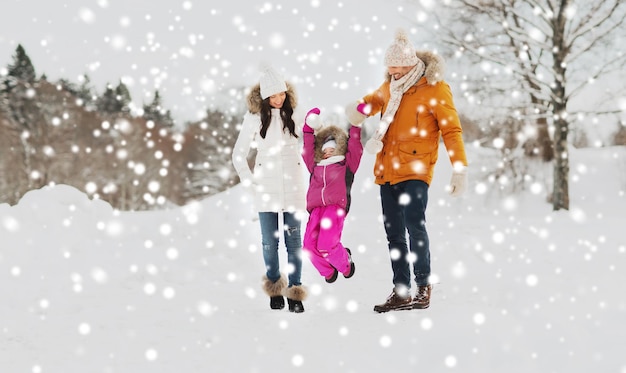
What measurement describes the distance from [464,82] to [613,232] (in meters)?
6.21

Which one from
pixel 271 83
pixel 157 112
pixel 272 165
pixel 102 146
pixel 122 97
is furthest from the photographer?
pixel 157 112

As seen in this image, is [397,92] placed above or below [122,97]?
below

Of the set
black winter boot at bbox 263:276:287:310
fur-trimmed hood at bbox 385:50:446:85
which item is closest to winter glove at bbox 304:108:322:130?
fur-trimmed hood at bbox 385:50:446:85

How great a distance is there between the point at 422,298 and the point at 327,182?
1.38 meters

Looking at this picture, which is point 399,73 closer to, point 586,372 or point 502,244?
point 586,372

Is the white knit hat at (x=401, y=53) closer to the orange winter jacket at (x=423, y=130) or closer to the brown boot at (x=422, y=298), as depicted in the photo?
the orange winter jacket at (x=423, y=130)

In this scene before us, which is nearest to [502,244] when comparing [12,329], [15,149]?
[12,329]

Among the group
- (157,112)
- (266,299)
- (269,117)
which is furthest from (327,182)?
(157,112)

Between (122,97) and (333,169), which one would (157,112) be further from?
(333,169)

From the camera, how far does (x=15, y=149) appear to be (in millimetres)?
34531

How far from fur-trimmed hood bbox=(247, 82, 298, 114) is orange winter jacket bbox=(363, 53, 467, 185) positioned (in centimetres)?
99

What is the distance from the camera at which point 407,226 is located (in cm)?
469

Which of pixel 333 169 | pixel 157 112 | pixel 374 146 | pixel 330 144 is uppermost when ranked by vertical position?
pixel 157 112

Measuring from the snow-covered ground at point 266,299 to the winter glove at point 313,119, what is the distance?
1.78 metres
